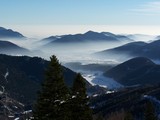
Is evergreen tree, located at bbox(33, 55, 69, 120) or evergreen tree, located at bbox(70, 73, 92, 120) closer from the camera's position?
evergreen tree, located at bbox(33, 55, 69, 120)

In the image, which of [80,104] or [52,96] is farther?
[80,104]

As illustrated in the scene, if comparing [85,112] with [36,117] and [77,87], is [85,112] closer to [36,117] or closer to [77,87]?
[77,87]

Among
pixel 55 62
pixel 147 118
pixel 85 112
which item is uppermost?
pixel 55 62

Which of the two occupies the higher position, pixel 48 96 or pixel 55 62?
pixel 55 62

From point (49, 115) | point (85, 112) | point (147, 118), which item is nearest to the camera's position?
point (49, 115)

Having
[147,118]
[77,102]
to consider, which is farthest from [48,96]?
[147,118]

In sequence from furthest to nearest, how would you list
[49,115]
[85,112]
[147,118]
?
[147,118] → [85,112] → [49,115]

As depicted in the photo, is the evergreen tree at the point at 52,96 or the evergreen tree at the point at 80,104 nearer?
the evergreen tree at the point at 52,96

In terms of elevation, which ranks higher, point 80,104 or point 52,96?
point 52,96
